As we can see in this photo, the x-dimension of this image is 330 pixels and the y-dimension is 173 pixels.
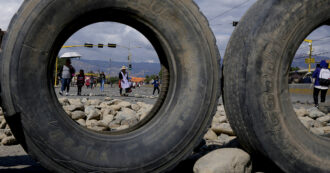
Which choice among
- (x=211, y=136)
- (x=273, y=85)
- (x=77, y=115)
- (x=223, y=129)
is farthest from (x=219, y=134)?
(x=77, y=115)

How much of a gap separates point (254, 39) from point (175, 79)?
65cm

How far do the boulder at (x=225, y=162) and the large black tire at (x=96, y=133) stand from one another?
0.59 feet

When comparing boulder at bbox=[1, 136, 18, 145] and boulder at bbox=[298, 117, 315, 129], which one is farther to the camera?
boulder at bbox=[298, 117, 315, 129]

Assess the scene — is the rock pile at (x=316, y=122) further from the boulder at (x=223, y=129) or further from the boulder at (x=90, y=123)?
the boulder at (x=90, y=123)

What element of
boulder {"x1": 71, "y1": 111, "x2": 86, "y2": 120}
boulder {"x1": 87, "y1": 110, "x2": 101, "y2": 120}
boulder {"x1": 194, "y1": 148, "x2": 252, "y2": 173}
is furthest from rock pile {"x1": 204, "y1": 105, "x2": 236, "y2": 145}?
boulder {"x1": 71, "y1": 111, "x2": 86, "y2": 120}

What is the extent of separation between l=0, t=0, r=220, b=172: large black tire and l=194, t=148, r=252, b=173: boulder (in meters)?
0.18

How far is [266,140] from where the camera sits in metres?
2.11

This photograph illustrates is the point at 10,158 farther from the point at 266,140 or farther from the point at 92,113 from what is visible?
the point at 266,140

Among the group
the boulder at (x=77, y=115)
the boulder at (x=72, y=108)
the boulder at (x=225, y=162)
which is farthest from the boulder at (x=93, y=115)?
the boulder at (x=225, y=162)

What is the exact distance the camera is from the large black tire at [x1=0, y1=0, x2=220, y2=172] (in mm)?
1862

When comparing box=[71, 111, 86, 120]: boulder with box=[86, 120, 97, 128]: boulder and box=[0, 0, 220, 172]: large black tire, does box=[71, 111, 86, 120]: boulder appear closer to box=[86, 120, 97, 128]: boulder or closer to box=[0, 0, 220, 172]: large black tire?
box=[86, 120, 97, 128]: boulder

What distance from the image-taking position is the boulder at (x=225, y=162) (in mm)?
2115

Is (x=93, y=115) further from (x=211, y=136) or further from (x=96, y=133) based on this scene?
(x=96, y=133)

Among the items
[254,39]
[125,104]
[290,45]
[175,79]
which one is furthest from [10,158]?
[125,104]
